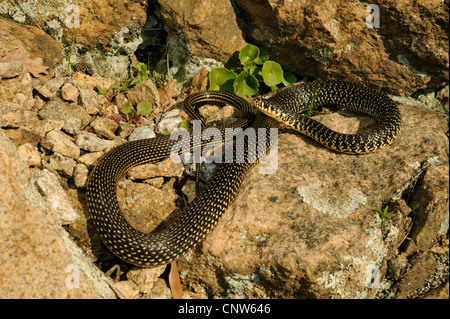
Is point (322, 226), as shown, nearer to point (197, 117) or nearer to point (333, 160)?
point (333, 160)

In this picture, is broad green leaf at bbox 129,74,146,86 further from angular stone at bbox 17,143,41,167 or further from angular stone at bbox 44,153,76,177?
angular stone at bbox 17,143,41,167

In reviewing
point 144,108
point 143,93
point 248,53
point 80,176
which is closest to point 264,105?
point 248,53

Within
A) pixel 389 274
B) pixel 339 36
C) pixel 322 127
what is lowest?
pixel 389 274

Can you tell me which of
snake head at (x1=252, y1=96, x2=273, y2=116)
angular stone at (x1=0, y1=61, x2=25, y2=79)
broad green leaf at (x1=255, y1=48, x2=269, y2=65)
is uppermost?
broad green leaf at (x1=255, y1=48, x2=269, y2=65)

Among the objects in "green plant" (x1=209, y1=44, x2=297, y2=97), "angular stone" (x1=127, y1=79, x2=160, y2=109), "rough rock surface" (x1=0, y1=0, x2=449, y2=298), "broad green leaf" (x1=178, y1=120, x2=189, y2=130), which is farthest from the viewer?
"green plant" (x1=209, y1=44, x2=297, y2=97)

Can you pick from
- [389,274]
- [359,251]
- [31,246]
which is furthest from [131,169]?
[389,274]

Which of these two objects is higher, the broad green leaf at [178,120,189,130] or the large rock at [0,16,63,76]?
the large rock at [0,16,63,76]

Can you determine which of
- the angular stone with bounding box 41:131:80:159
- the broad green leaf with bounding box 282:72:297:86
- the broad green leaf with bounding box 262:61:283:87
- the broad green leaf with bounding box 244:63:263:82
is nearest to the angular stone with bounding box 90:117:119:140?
the angular stone with bounding box 41:131:80:159

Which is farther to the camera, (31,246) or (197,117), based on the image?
(197,117)
